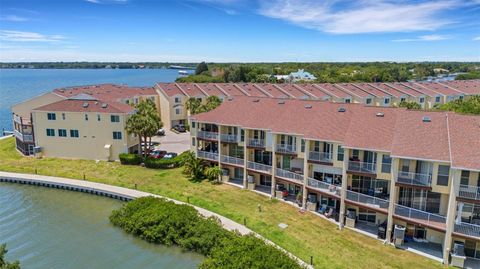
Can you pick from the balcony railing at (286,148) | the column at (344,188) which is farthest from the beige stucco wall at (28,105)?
the column at (344,188)

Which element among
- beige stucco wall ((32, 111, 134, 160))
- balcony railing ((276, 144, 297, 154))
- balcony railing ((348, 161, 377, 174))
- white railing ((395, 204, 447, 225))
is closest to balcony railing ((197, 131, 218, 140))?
balcony railing ((276, 144, 297, 154))

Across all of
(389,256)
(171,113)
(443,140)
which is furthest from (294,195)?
(171,113)

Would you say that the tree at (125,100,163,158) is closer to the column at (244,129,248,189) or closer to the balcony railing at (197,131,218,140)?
the balcony railing at (197,131,218,140)

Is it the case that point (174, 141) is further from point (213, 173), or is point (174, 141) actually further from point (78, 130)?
point (213, 173)

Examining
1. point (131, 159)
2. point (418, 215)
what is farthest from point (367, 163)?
point (131, 159)

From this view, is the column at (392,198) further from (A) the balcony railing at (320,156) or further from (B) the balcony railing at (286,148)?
(B) the balcony railing at (286,148)

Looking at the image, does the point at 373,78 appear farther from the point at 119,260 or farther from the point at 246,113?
the point at 119,260
